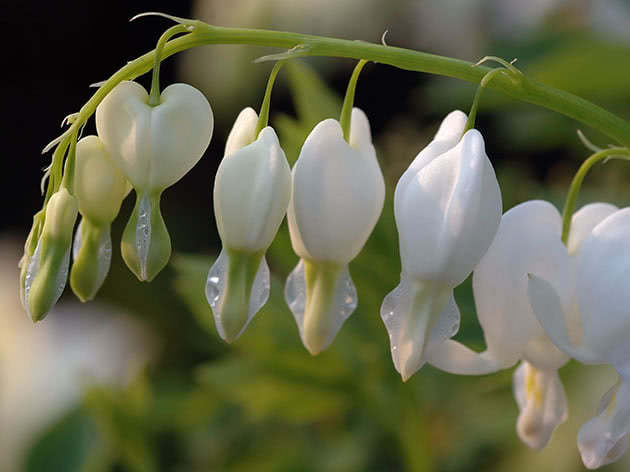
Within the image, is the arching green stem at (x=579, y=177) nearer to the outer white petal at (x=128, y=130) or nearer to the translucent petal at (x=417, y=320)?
the translucent petal at (x=417, y=320)

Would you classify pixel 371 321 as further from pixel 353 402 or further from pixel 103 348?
pixel 103 348

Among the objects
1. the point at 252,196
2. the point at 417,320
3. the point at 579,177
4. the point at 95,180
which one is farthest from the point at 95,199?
the point at 579,177

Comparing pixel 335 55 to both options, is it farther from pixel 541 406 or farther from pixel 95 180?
pixel 541 406

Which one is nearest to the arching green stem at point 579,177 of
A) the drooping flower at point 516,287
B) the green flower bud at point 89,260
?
the drooping flower at point 516,287

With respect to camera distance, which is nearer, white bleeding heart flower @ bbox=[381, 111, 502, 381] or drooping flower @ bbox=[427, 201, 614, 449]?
white bleeding heart flower @ bbox=[381, 111, 502, 381]

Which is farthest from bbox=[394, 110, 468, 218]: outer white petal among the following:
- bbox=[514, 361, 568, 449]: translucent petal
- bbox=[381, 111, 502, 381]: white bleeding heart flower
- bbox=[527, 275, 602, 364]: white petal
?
bbox=[514, 361, 568, 449]: translucent petal

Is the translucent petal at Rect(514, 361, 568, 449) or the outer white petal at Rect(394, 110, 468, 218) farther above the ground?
the outer white petal at Rect(394, 110, 468, 218)

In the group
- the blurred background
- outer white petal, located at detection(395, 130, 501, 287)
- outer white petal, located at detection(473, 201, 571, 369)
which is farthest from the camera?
the blurred background

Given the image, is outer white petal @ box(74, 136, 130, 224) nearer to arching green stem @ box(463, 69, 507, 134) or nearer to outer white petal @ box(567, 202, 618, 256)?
arching green stem @ box(463, 69, 507, 134)
